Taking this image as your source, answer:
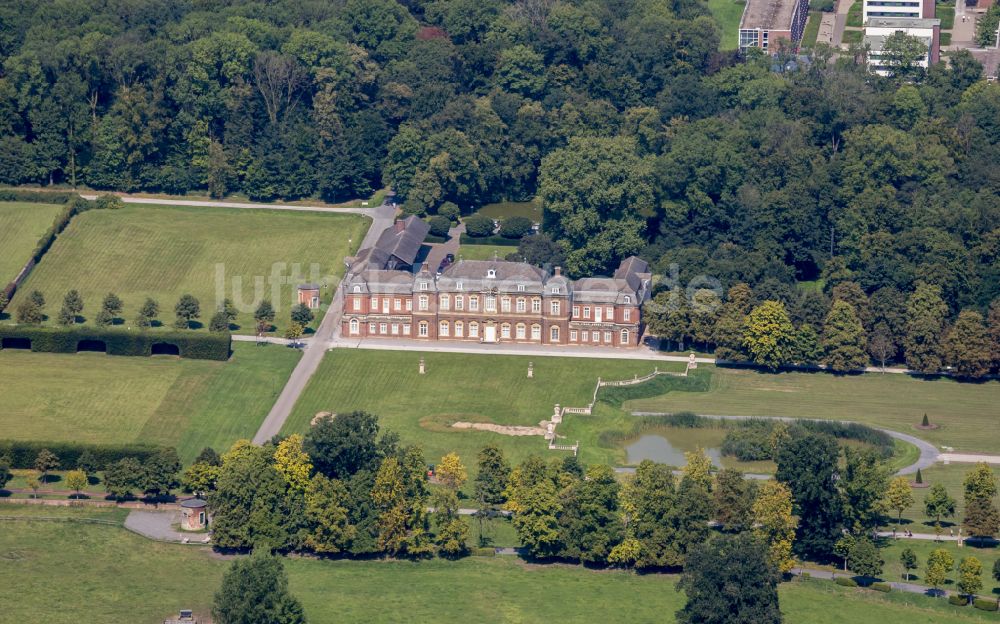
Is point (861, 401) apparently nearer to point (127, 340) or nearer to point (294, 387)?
point (294, 387)

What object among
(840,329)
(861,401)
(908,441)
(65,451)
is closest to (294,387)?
(65,451)

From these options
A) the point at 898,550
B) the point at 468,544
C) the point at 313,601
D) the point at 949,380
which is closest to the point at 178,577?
the point at 313,601

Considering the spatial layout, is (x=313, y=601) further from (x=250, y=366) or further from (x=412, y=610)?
(x=250, y=366)

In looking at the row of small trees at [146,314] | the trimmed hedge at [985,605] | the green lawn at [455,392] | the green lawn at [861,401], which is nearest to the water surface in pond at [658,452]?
the green lawn at [455,392]

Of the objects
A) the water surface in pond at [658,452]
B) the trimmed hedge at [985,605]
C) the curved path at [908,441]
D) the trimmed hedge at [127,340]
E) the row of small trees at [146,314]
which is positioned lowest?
the trimmed hedge at [985,605]

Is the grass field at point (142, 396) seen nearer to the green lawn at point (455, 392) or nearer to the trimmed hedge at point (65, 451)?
the green lawn at point (455, 392)
